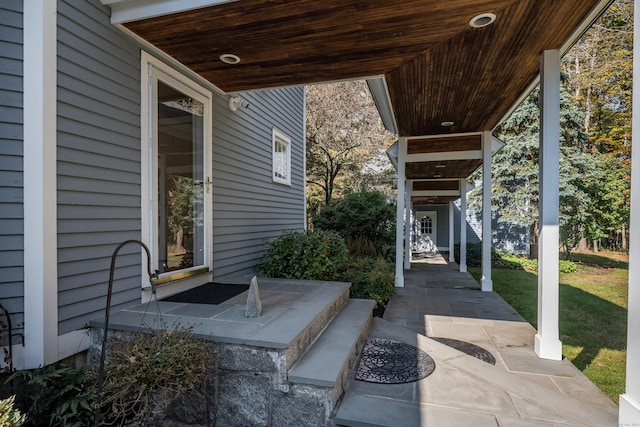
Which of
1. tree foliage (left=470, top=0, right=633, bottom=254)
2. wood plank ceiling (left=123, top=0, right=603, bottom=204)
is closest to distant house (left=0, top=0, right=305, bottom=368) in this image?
wood plank ceiling (left=123, top=0, right=603, bottom=204)

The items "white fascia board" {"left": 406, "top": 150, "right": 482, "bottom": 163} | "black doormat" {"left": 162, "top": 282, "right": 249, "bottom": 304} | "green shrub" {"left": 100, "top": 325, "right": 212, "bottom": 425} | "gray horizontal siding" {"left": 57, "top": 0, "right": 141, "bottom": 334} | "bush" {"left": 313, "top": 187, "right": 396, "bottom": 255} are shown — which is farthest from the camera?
"bush" {"left": 313, "top": 187, "right": 396, "bottom": 255}

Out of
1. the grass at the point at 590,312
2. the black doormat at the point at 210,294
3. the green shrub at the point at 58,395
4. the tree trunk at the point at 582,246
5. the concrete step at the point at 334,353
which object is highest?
the black doormat at the point at 210,294

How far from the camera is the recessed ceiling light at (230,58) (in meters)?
3.21

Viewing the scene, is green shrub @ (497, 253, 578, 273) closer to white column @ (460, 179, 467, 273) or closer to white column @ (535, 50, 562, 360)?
white column @ (460, 179, 467, 273)

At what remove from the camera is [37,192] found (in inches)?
86.7

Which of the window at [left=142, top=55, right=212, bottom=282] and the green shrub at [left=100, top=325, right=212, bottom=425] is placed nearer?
the green shrub at [left=100, top=325, right=212, bottom=425]

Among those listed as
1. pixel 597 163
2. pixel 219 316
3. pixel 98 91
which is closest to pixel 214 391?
pixel 219 316

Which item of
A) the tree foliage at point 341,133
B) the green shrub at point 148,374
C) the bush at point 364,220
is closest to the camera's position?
the green shrub at point 148,374

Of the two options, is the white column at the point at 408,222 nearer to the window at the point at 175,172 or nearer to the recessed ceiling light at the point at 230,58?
the window at the point at 175,172

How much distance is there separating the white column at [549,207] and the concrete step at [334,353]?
1.65 meters

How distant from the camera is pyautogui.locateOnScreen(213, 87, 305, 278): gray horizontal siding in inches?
170

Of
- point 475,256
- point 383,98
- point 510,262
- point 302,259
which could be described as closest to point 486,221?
point 383,98

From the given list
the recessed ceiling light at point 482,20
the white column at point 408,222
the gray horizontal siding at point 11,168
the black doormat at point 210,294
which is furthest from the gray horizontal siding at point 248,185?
the white column at point 408,222

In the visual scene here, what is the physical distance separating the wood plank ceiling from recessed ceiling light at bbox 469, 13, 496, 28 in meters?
0.05
